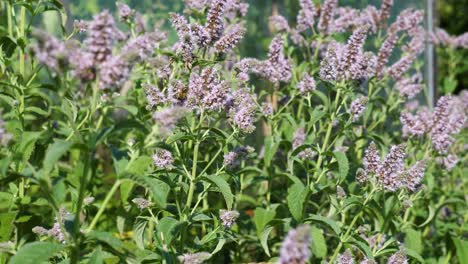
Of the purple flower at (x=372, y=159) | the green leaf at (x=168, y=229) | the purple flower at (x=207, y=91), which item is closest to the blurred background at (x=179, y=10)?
the purple flower at (x=372, y=159)

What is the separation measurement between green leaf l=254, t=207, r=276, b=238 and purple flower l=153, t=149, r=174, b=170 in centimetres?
78

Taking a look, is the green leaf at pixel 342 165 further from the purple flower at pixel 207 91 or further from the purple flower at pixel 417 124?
the purple flower at pixel 417 124

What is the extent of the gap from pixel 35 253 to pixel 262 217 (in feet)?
4.90

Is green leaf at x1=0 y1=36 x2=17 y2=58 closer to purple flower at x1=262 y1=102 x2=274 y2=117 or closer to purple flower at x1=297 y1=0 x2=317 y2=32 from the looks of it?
purple flower at x1=262 y1=102 x2=274 y2=117

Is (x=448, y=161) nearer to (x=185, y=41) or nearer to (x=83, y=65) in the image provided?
(x=185, y=41)

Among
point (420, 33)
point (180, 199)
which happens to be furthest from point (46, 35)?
point (420, 33)

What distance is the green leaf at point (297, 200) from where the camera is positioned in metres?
2.98

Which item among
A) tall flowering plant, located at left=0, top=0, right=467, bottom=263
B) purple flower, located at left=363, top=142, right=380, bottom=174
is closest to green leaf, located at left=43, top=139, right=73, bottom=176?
tall flowering plant, located at left=0, top=0, right=467, bottom=263

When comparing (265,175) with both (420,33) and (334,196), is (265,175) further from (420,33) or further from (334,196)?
(420,33)

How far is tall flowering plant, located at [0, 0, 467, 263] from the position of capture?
6.89ft

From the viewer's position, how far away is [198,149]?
3367mm

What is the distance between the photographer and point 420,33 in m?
4.73

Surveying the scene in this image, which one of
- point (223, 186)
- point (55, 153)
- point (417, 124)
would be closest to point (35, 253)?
point (55, 153)

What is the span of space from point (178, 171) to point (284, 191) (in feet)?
4.59
